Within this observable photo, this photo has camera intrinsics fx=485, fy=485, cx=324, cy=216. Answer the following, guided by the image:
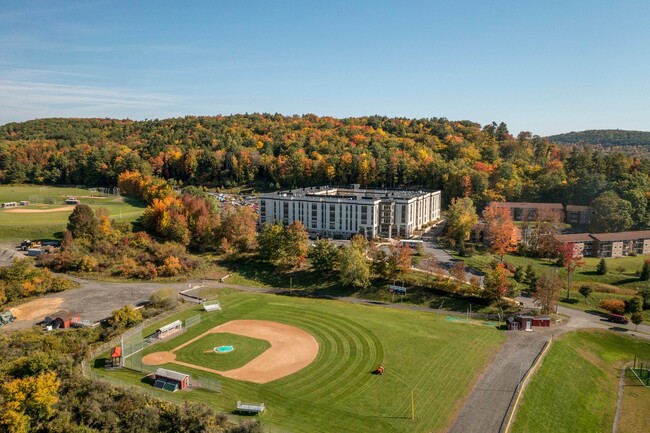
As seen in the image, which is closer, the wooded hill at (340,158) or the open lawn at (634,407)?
the open lawn at (634,407)

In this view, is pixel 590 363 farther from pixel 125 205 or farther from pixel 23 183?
pixel 23 183

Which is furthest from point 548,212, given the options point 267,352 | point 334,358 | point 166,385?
point 166,385

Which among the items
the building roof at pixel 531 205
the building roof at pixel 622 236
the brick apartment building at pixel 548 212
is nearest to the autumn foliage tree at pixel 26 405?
the building roof at pixel 622 236

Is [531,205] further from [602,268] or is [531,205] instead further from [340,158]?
[340,158]

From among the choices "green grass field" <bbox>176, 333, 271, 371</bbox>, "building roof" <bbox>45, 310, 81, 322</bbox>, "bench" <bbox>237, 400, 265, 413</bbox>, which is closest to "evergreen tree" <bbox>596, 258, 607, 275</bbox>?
"green grass field" <bbox>176, 333, 271, 371</bbox>

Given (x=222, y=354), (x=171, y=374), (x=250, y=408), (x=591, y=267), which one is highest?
(x=591, y=267)

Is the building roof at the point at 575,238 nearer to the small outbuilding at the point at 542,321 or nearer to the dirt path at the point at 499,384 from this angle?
the small outbuilding at the point at 542,321

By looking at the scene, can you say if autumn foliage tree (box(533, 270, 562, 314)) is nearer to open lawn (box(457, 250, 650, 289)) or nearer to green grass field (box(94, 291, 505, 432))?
green grass field (box(94, 291, 505, 432))
